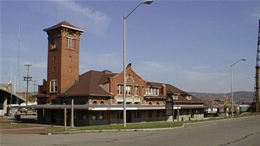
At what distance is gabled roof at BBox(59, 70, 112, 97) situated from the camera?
155 ft

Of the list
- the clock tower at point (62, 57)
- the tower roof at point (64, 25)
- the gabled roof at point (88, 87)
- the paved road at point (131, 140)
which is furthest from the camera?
the clock tower at point (62, 57)

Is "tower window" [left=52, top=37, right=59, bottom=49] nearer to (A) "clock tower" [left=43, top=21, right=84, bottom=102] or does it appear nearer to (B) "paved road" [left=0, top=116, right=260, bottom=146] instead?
(A) "clock tower" [left=43, top=21, right=84, bottom=102]

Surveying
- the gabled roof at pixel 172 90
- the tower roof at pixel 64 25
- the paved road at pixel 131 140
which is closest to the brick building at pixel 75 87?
the tower roof at pixel 64 25

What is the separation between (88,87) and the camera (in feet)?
158

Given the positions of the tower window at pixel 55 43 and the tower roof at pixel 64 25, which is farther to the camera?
the tower window at pixel 55 43

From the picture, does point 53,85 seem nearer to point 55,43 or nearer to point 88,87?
point 55,43

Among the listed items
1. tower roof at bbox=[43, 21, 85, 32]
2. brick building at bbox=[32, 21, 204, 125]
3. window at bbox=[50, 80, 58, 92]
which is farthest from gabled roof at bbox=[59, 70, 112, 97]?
tower roof at bbox=[43, 21, 85, 32]

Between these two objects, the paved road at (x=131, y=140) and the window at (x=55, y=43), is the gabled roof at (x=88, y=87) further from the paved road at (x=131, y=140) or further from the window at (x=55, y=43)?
the paved road at (x=131, y=140)

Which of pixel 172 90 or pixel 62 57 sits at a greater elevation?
pixel 62 57

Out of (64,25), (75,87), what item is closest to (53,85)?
(75,87)

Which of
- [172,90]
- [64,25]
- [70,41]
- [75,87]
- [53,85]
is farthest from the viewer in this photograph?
[172,90]

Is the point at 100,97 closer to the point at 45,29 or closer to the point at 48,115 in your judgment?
the point at 48,115

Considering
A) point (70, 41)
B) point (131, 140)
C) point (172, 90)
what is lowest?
point (131, 140)

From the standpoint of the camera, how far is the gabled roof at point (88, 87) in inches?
1860
